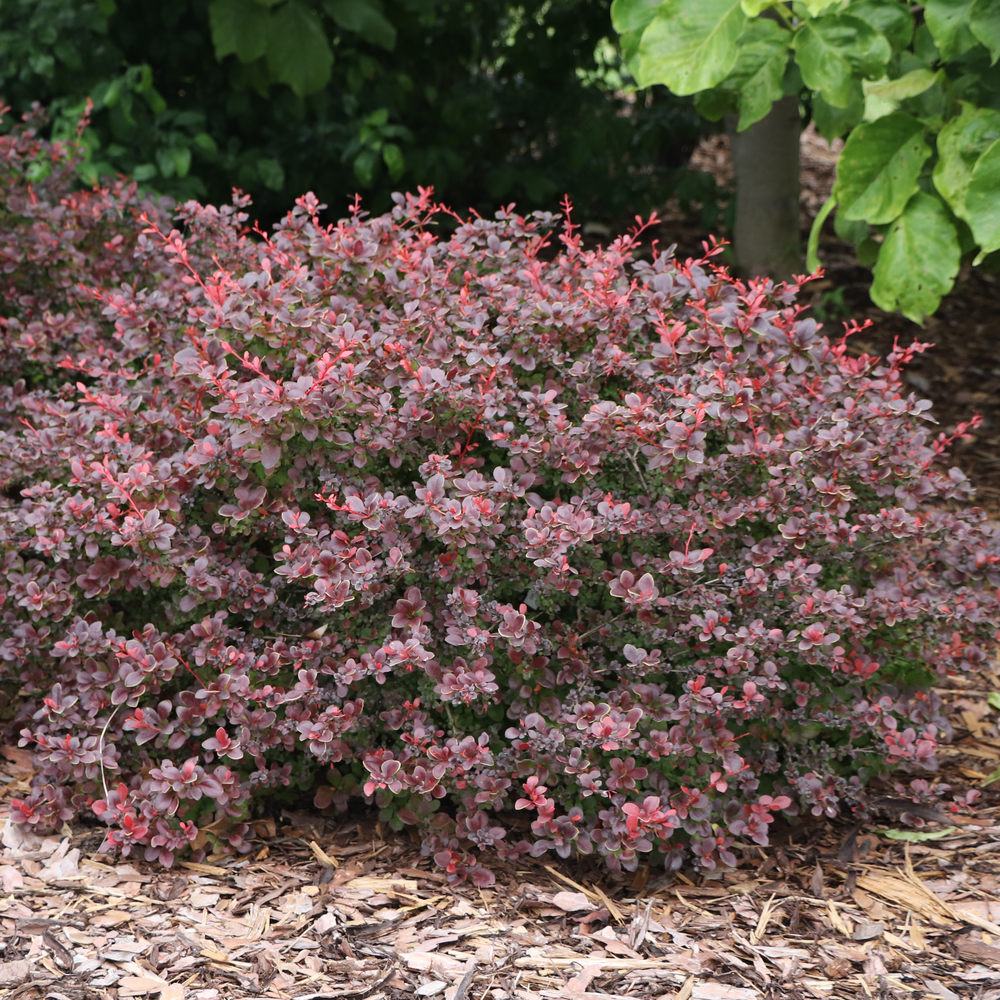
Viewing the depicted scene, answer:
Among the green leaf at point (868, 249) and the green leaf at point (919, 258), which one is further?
the green leaf at point (868, 249)

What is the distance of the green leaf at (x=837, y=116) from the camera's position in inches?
112

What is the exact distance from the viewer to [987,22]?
232cm

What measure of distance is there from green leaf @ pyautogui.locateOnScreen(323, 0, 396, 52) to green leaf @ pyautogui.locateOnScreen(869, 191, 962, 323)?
9.49 ft

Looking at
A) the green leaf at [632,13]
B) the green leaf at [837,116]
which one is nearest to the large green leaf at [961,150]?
the green leaf at [837,116]

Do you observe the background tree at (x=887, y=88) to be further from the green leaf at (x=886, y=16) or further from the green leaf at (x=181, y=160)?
the green leaf at (x=181, y=160)

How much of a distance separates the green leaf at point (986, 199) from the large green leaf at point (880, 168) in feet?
0.80

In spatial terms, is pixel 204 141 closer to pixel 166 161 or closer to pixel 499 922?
pixel 166 161

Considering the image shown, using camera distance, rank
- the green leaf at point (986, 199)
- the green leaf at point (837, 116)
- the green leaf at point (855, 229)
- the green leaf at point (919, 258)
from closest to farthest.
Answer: the green leaf at point (986, 199) → the green leaf at point (919, 258) → the green leaf at point (837, 116) → the green leaf at point (855, 229)

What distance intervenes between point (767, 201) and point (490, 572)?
3077 millimetres

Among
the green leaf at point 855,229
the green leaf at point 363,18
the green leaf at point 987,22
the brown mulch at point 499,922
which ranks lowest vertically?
the brown mulch at point 499,922

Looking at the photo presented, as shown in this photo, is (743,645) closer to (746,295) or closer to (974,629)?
(974,629)

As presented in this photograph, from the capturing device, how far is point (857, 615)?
2.29m

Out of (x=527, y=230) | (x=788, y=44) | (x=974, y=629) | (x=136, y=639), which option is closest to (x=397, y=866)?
(x=136, y=639)

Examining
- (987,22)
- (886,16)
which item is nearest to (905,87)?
(886,16)
